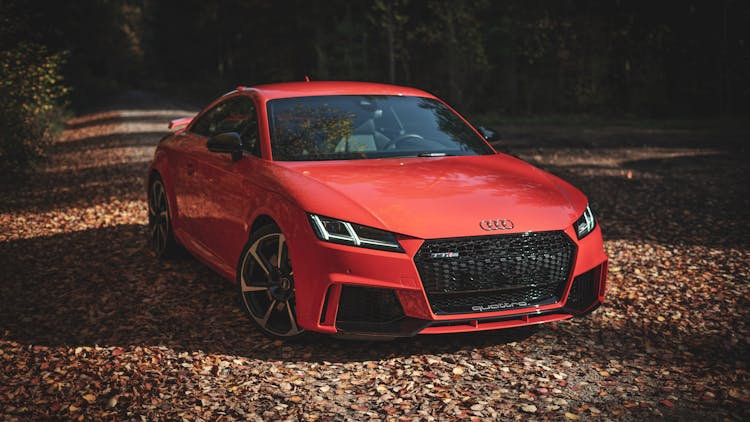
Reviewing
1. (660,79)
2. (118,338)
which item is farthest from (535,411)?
(660,79)

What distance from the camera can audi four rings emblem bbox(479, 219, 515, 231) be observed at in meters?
4.09

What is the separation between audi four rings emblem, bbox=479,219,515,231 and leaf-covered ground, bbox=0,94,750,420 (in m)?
0.85

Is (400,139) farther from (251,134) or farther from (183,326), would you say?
(183,326)

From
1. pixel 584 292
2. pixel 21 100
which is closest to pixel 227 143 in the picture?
pixel 584 292

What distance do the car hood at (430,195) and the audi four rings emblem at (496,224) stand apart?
0.02 m

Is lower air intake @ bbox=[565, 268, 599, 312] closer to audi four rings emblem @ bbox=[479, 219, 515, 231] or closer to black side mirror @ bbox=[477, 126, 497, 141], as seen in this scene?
audi four rings emblem @ bbox=[479, 219, 515, 231]

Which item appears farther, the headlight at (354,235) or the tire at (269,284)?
the tire at (269,284)

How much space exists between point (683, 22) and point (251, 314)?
27.2 metres

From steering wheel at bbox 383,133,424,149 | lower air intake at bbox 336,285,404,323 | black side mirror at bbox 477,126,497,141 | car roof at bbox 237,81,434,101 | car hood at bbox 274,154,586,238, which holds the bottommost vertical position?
lower air intake at bbox 336,285,404,323

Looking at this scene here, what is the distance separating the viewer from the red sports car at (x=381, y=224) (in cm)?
402

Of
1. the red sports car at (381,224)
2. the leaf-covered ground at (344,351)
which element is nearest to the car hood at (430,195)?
the red sports car at (381,224)

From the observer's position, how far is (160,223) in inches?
270

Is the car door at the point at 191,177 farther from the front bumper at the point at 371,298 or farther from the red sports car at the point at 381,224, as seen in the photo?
the front bumper at the point at 371,298

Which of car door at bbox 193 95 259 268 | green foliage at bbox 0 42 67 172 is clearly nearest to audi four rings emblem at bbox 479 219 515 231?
car door at bbox 193 95 259 268
